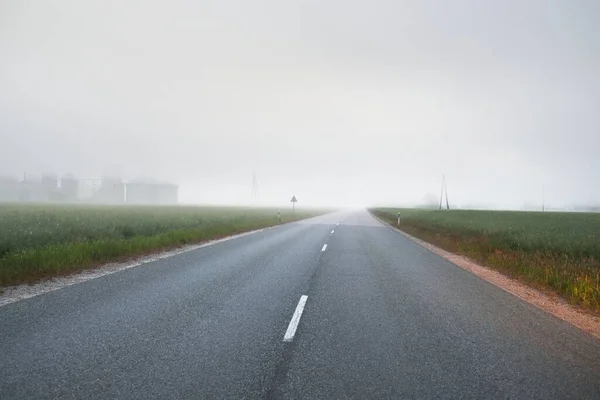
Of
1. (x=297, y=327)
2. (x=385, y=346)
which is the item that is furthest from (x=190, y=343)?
(x=385, y=346)

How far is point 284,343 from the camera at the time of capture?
4320 mm

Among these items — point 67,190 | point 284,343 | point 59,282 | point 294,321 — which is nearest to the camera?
point 284,343

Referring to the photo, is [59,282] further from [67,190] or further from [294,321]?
[67,190]

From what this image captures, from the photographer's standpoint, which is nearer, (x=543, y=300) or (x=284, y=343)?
(x=284, y=343)

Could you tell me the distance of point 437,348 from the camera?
4332 mm

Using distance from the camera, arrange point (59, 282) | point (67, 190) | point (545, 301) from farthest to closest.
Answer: point (67, 190) < point (59, 282) < point (545, 301)

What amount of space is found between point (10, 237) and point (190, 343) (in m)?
11.5

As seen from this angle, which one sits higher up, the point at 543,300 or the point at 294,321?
the point at 294,321

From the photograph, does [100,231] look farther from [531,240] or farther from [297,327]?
[531,240]

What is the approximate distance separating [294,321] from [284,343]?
2.77ft

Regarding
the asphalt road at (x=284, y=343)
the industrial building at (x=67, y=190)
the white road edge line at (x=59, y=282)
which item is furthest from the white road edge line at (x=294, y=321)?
the industrial building at (x=67, y=190)

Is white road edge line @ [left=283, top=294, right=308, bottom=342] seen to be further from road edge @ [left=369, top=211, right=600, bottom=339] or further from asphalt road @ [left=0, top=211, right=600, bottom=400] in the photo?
road edge @ [left=369, top=211, right=600, bottom=339]

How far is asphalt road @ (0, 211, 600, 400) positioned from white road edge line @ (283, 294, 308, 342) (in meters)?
0.04

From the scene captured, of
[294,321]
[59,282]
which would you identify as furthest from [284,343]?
[59,282]
